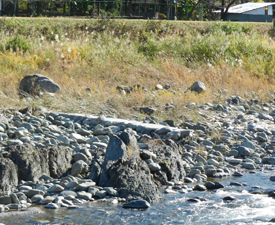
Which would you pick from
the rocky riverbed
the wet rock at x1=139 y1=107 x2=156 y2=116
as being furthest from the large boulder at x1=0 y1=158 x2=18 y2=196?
the wet rock at x1=139 y1=107 x2=156 y2=116

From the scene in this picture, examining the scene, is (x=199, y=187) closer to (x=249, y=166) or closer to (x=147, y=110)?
(x=249, y=166)

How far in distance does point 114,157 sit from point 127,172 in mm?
320

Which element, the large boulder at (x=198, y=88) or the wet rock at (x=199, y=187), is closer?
the wet rock at (x=199, y=187)

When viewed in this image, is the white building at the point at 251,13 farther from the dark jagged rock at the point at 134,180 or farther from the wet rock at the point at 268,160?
the dark jagged rock at the point at 134,180

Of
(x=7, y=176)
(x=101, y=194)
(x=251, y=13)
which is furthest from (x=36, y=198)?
(x=251, y=13)

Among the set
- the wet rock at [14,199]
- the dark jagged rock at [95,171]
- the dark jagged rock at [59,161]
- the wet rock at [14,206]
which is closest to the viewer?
the wet rock at [14,206]

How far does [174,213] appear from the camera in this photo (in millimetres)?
4270

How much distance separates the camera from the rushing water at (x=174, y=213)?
13.2ft

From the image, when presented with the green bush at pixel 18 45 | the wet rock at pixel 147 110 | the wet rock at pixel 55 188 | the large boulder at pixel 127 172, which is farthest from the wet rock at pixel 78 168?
the green bush at pixel 18 45

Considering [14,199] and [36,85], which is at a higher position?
[36,85]

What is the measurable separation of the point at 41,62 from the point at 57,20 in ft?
34.3

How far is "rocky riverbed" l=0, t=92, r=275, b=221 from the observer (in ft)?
15.1

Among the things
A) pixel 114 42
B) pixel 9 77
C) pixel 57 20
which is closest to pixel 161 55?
pixel 114 42

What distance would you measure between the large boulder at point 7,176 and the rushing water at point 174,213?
51cm
